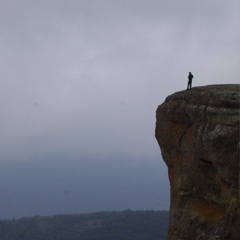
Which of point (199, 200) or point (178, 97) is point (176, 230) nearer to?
point (199, 200)

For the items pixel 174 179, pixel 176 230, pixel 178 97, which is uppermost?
pixel 178 97

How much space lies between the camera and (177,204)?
31641mm

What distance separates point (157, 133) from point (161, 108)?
1.67 m

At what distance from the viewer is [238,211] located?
25.6 metres

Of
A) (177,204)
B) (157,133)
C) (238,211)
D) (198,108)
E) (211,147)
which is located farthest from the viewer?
(157,133)

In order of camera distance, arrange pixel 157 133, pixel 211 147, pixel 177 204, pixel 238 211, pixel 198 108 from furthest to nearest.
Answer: pixel 157 133
pixel 177 204
pixel 198 108
pixel 211 147
pixel 238 211

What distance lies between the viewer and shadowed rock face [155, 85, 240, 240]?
2670 cm

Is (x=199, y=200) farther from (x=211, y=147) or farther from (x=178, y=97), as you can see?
(x=178, y=97)

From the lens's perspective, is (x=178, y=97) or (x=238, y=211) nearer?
(x=238, y=211)

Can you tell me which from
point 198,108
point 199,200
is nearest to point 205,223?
point 199,200

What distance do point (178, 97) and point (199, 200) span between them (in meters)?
6.26

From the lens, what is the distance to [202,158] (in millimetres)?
28984

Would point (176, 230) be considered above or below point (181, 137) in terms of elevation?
below

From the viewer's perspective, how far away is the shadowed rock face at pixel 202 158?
2670 cm
